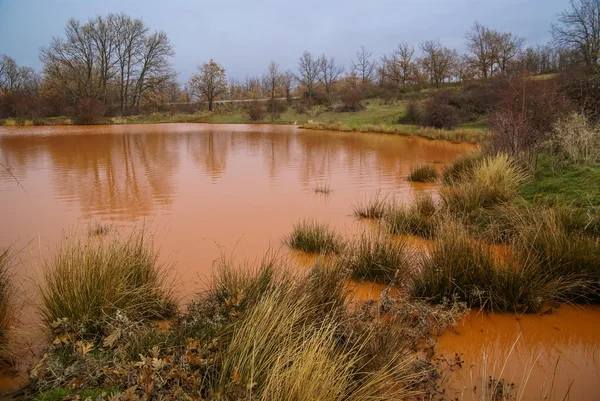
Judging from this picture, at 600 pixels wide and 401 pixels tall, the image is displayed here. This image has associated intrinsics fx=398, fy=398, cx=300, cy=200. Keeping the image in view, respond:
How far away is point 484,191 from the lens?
6.59m

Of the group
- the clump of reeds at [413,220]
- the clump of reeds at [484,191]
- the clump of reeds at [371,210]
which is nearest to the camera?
the clump of reeds at [413,220]

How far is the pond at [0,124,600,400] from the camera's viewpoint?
10.5ft

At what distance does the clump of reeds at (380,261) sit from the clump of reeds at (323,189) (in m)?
4.46

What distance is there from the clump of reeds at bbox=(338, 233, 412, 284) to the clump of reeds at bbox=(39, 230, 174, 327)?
6.24ft

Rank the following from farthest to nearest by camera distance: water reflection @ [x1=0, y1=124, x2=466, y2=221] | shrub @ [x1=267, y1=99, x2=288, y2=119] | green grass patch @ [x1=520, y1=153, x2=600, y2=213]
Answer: shrub @ [x1=267, y1=99, x2=288, y2=119], water reflection @ [x1=0, y1=124, x2=466, y2=221], green grass patch @ [x1=520, y1=153, x2=600, y2=213]

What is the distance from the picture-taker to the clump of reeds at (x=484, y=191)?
639 cm

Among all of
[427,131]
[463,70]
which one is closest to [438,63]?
[463,70]

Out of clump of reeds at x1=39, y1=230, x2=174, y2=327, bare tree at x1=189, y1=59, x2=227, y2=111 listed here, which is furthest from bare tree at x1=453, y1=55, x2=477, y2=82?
clump of reeds at x1=39, y1=230, x2=174, y2=327

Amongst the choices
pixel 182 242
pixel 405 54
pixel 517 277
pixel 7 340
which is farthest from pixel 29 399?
pixel 405 54

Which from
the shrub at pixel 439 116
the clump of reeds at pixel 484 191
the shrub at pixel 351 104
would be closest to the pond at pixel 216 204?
the clump of reeds at pixel 484 191

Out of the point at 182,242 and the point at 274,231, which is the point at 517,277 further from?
the point at 182,242

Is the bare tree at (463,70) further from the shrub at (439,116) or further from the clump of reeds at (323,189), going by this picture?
the clump of reeds at (323,189)

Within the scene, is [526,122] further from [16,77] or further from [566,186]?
[16,77]

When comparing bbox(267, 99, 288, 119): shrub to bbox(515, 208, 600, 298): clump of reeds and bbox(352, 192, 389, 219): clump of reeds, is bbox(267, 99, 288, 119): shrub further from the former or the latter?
bbox(515, 208, 600, 298): clump of reeds
